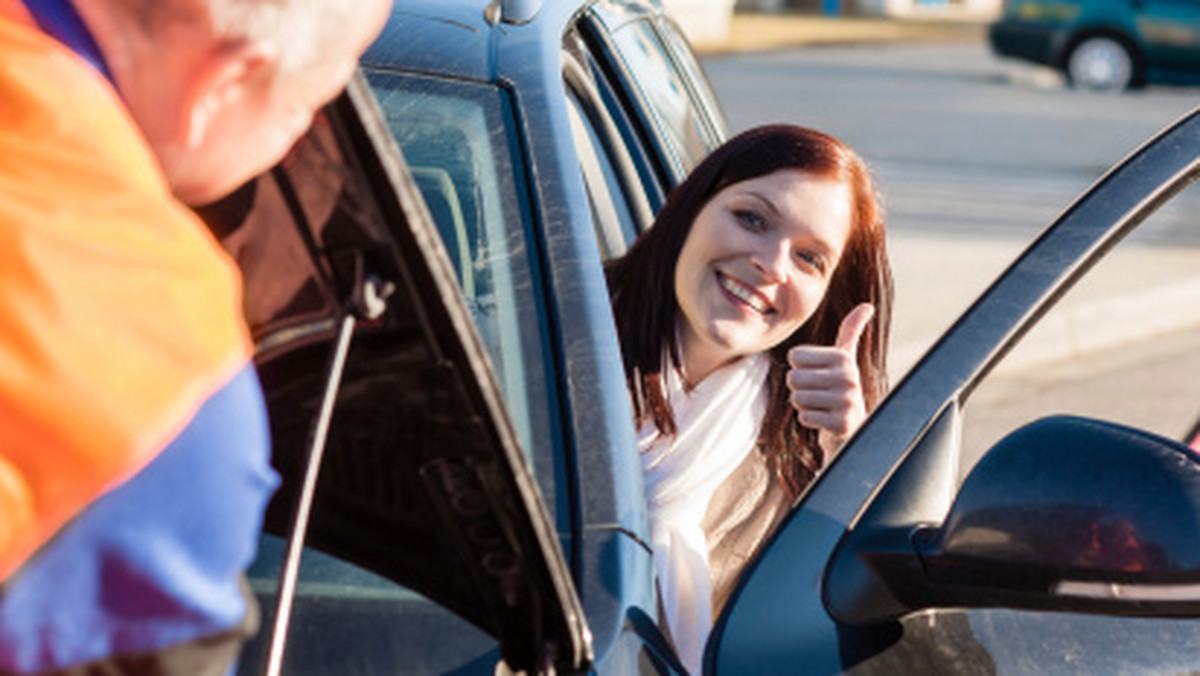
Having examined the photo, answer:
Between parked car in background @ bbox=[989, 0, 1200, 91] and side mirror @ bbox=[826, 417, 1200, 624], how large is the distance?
808 inches

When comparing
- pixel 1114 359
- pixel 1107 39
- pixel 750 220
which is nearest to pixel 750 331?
pixel 750 220

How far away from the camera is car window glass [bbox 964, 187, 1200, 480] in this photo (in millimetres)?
7352

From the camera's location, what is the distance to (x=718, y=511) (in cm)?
249

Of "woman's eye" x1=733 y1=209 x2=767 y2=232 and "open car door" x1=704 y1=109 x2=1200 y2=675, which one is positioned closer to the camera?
"open car door" x1=704 y1=109 x2=1200 y2=675

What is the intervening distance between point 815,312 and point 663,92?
0.88m

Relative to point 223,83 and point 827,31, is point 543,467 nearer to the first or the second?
point 223,83

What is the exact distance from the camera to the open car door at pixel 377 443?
60.1 inches

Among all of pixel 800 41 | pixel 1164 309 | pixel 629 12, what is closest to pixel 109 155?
pixel 629 12

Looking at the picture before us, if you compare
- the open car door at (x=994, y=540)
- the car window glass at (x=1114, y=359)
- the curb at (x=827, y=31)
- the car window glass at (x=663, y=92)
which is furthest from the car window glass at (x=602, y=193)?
the curb at (x=827, y=31)

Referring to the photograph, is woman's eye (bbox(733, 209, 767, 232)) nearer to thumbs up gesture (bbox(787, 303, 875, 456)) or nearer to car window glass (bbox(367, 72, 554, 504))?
thumbs up gesture (bbox(787, 303, 875, 456))

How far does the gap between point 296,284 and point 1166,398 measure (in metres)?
6.56

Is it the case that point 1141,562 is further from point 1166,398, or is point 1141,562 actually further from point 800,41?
point 800,41

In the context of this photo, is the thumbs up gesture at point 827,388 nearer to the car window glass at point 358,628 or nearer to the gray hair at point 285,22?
the car window glass at point 358,628

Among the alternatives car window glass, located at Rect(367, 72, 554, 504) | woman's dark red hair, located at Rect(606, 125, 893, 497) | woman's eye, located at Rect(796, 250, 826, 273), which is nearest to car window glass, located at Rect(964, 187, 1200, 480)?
woman's dark red hair, located at Rect(606, 125, 893, 497)
